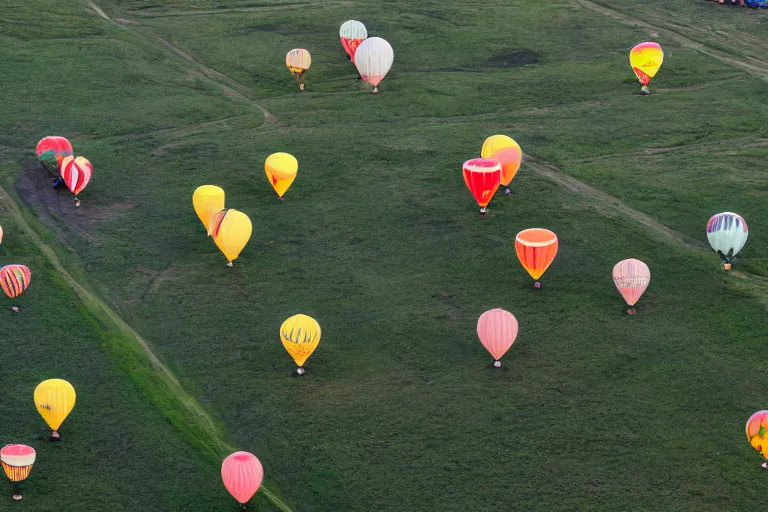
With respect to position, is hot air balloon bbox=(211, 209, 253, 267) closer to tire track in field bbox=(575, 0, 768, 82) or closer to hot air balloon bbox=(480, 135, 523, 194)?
hot air balloon bbox=(480, 135, 523, 194)

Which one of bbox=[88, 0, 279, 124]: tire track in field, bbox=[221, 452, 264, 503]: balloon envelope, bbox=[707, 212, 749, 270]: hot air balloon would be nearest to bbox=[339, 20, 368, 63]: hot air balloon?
bbox=[88, 0, 279, 124]: tire track in field

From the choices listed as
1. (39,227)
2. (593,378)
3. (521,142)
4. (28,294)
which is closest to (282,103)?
(521,142)

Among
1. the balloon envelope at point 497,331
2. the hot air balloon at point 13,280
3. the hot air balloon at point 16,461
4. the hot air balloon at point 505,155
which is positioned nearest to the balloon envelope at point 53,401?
the hot air balloon at point 16,461

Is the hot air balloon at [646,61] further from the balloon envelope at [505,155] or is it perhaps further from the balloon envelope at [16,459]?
the balloon envelope at [16,459]

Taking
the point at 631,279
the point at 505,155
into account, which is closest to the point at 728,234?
the point at 631,279

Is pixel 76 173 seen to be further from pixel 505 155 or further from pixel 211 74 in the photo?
pixel 505 155
